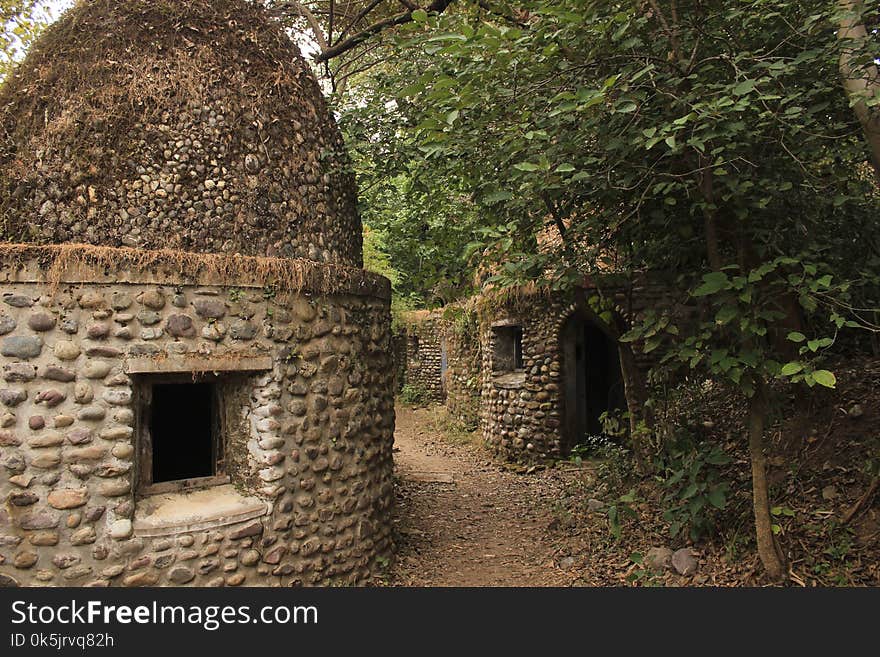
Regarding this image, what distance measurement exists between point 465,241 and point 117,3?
400 cm

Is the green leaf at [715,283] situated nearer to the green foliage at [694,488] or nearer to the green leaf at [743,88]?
the green leaf at [743,88]

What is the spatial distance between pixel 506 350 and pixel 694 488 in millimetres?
6554

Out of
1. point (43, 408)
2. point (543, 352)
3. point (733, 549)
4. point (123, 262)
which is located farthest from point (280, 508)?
point (543, 352)

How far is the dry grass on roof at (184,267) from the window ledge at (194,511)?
5.11 feet

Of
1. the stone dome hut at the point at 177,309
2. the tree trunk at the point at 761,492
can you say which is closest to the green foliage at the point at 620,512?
the tree trunk at the point at 761,492

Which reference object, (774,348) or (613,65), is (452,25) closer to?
(613,65)

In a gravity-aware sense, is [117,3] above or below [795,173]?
above

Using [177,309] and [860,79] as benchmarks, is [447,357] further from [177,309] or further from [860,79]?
[860,79]

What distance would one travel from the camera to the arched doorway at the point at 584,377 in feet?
34.4

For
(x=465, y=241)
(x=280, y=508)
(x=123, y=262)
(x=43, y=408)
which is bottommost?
(x=280, y=508)

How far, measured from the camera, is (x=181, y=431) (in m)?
5.75

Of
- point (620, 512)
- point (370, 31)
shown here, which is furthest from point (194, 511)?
point (370, 31)

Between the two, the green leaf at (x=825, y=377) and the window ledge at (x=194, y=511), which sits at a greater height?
the green leaf at (x=825, y=377)

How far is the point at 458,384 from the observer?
14.2m
